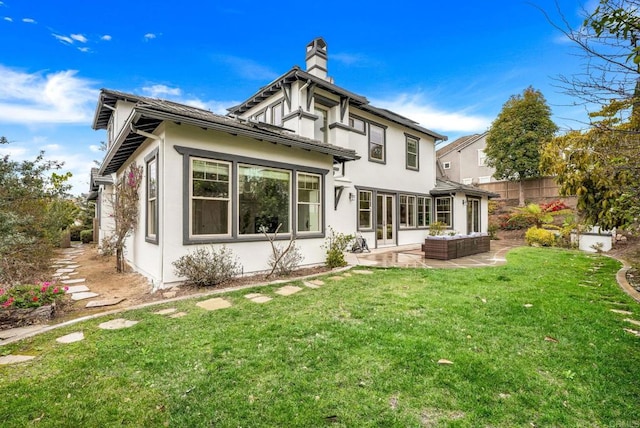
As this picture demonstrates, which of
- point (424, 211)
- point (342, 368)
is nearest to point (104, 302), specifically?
point (342, 368)

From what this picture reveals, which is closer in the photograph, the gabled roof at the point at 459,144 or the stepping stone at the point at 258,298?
the stepping stone at the point at 258,298

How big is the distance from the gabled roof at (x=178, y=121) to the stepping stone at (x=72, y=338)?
3598 mm

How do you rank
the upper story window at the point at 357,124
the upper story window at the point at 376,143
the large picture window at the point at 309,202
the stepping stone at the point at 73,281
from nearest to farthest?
the stepping stone at the point at 73,281 → the large picture window at the point at 309,202 → the upper story window at the point at 357,124 → the upper story window at the point at 376,143

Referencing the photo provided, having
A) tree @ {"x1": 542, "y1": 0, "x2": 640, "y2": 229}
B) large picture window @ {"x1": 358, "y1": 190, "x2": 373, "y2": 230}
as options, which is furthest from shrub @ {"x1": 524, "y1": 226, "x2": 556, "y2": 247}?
tree @ {"x1": 542, "y1": 0, "x2": 640, "y2": 229}

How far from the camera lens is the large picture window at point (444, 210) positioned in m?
16.0

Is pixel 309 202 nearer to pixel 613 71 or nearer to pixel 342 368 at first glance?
pixel 342 368

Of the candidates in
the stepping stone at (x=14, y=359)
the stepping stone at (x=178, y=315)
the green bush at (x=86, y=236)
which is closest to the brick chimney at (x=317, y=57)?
the stepping stone at (x=178, y=315)

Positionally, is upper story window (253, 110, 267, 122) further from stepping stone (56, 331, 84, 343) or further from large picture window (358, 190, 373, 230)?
stepping stone (56, 331, 84, 343)

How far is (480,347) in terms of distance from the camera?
3.46 metres

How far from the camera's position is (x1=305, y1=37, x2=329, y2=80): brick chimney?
12.2 meters

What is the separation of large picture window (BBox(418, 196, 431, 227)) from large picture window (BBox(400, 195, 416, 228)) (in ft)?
1.72

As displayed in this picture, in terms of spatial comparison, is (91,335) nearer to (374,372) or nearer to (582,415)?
(374,372)

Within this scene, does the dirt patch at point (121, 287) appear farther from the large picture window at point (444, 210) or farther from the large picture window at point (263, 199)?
the large picture window at point (444, 210)

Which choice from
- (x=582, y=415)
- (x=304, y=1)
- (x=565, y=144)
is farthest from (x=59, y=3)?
(x=565, y=144)
